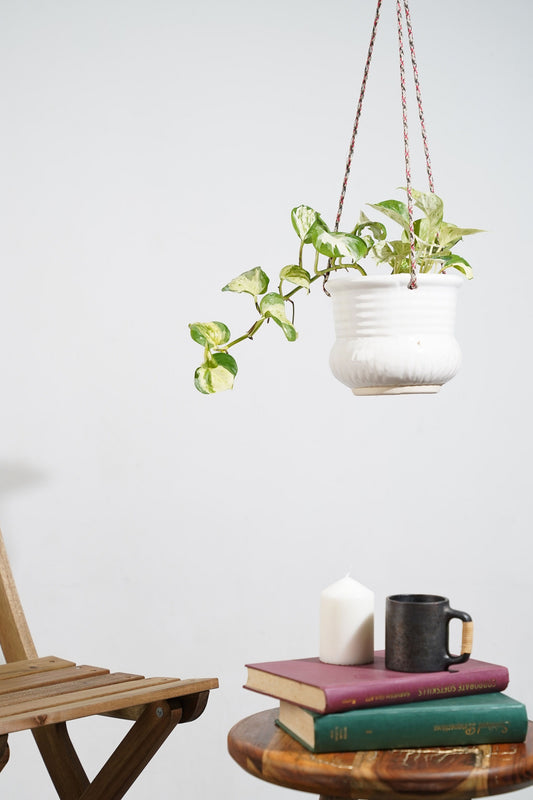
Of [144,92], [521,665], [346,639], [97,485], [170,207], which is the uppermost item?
[144,92]

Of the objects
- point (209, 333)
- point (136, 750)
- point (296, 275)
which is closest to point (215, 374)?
point (209, 333)

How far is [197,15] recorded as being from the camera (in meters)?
1.91

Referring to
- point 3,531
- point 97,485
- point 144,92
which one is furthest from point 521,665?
point 144,92


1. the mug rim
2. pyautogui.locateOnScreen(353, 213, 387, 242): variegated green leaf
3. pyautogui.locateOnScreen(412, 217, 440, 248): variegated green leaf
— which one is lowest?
the mug rim

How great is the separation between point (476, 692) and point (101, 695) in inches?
20.3

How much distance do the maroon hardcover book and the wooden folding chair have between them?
245 millimetres

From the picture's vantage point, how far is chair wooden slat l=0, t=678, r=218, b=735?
1.18 m

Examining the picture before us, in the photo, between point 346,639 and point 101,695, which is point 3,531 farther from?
Result: point 346,639

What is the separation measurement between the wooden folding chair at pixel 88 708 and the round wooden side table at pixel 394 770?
286 millimetres

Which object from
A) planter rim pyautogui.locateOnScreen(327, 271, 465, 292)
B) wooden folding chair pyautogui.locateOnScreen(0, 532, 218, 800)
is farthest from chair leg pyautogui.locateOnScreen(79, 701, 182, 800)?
planter rim pyautogui.locateOnScreen(327, 271, 465, 292)

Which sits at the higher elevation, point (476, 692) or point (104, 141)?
point (104, 141)

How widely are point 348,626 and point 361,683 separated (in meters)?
0.11

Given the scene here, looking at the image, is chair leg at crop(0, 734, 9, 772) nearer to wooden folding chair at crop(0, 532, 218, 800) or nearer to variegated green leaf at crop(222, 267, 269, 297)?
wooden folding chair at crop(0, 532, 218, 800)

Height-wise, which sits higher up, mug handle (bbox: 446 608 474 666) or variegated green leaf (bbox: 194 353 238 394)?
variegated green leaf (bbox: 194 353 238 394)
